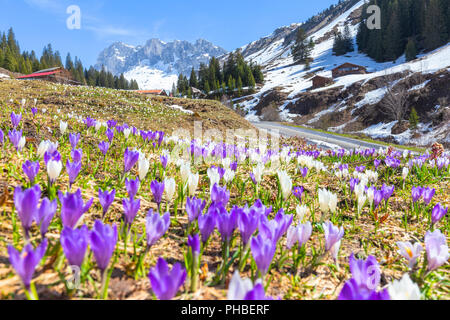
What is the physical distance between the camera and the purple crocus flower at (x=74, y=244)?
2.91 feet

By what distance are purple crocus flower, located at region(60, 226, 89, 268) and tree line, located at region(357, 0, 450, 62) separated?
251 ft

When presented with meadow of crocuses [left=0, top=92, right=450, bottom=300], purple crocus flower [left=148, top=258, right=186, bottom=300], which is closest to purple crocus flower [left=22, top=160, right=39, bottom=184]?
meadow of crocuses [left=0, top=92, right=450, bottom=300]

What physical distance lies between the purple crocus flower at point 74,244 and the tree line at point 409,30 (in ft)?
251

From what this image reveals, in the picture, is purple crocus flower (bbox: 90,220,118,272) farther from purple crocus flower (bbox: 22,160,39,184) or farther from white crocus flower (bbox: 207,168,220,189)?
white crocus flower (bbox: 207,168,220,189)

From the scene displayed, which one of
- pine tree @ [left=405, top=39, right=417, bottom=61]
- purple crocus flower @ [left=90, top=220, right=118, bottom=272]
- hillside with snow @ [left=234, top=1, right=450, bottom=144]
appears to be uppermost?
pine tree @ [left=405, top=39, right=417, bottom=61]

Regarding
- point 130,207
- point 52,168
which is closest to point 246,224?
point 130,207

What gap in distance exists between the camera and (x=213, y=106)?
→ 14.2m

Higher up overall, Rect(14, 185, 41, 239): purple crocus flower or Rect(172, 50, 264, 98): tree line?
Rect(172, 50, 264, 98): tree line

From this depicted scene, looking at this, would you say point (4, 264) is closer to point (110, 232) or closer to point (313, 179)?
point (110, 232)

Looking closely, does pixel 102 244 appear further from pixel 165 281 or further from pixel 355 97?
pixel 355 97

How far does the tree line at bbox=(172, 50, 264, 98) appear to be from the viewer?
7312 cm

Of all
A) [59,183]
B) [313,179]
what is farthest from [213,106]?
[59,183]

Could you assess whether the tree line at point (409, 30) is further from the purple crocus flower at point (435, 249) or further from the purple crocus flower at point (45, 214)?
the purple crocus flower at point (45, 214)
